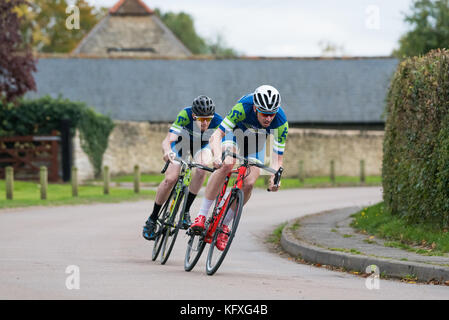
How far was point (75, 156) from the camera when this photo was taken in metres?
33.8

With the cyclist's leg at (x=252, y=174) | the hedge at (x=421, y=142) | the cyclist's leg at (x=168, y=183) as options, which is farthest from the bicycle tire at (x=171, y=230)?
the hedge at (x=421, y=142)

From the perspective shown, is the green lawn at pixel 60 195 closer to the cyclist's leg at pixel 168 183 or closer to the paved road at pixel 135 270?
the paved road at pixel 135 270

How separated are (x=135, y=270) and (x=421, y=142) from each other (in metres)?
4.89

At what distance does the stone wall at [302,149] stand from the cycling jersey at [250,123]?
3175 cm

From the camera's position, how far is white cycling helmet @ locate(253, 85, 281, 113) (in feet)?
28.9

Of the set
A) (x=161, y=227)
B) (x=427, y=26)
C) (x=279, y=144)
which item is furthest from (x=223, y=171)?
(x=427, y=26)

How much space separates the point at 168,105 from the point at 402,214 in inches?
1403

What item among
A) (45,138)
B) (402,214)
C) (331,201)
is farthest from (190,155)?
(45,138)

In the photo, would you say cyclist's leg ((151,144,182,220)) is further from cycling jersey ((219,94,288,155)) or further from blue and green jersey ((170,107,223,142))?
cycling jersey ((219,94,288,155))

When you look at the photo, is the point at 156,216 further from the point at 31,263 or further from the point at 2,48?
the point at 2,48

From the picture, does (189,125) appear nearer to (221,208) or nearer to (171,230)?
(171,230)

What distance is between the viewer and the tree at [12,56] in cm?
Answer: 2834

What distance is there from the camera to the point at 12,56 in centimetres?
2920

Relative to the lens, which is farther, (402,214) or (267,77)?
(267,77)
